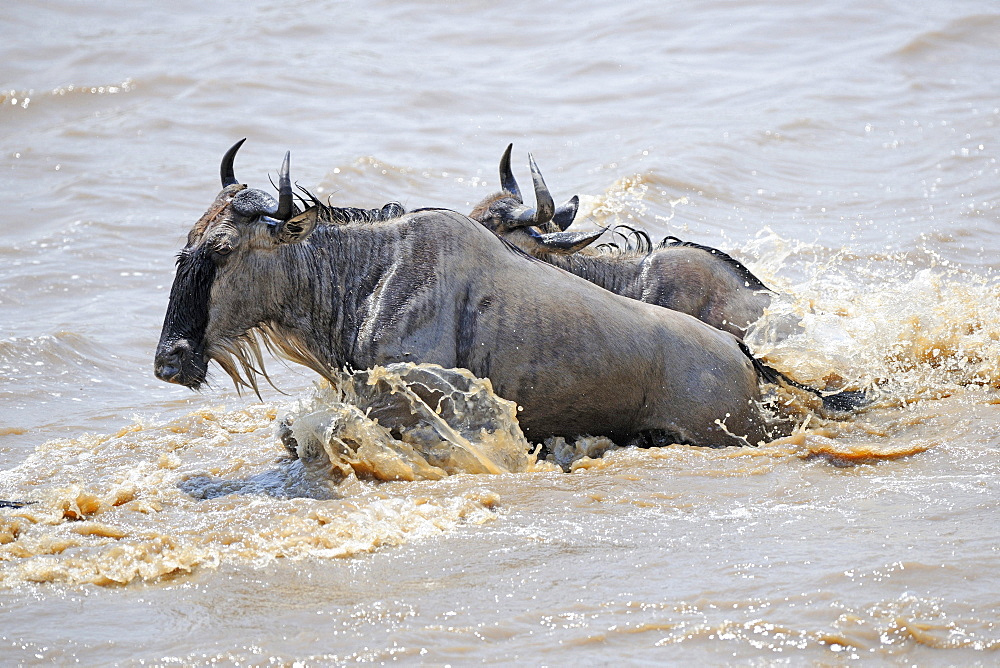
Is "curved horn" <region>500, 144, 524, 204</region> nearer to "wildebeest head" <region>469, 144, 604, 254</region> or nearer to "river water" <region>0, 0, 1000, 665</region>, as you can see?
"wildebeest head" <region>469, 144, 604, 254</region>

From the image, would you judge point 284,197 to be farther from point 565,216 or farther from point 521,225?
point 565,216

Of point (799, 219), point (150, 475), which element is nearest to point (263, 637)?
point (150, 475)

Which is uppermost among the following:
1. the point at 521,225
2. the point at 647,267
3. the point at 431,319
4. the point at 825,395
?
the point at 521,225

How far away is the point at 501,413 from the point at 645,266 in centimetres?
257

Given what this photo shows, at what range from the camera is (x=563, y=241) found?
8.02m

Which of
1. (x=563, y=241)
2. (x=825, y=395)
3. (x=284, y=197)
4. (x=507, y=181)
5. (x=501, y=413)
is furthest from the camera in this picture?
(x=507, y=181)

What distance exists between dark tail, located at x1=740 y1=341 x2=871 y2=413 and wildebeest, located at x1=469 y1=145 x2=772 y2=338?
866mm

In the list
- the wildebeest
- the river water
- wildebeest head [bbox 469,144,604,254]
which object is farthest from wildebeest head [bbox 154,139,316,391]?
the wildebeest

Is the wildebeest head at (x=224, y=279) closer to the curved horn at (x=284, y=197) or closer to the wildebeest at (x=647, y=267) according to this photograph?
the curved horn at (x=284, y=197)

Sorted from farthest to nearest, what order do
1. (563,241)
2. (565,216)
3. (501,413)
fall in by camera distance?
(565,216) → (563,241) → (501,413)

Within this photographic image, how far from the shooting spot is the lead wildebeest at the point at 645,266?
807cm

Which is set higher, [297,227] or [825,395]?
[297,227]

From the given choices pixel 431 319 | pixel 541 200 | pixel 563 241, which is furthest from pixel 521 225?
pixel 431 319

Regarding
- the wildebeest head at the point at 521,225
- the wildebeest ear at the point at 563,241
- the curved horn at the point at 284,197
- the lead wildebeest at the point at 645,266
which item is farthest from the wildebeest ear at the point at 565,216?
the curved horn at the point at 284,197
